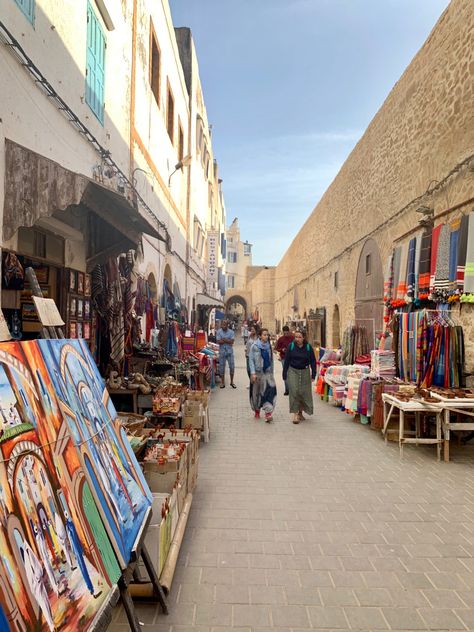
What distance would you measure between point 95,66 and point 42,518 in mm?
6125

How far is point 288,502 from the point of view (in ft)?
13.6

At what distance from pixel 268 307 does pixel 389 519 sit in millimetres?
41374

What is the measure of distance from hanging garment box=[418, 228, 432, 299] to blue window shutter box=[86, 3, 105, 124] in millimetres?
5808

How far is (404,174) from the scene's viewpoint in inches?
382

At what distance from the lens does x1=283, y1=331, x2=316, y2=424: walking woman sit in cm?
772

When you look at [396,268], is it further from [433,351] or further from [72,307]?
[72,307]

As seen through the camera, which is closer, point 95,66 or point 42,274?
point 42,274

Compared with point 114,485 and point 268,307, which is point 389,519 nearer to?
point 114,485

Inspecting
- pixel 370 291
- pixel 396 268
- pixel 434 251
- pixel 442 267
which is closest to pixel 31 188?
pixel 442 267

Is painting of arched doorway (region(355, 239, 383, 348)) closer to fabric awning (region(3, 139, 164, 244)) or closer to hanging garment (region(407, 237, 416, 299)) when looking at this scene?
hanging garment (region(407, 237, 416, 299))

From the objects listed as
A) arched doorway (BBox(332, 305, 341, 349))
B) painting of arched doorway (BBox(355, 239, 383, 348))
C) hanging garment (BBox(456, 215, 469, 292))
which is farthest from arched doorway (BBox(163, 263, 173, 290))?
hanging garment (BBox(456, 215, 469, 292))

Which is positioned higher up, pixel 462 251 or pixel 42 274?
pixel 462 251

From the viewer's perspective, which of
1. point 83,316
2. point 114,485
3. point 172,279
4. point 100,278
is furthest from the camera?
point 172,279

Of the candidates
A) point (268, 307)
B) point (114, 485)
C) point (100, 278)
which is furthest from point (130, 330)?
point (268, 307)
